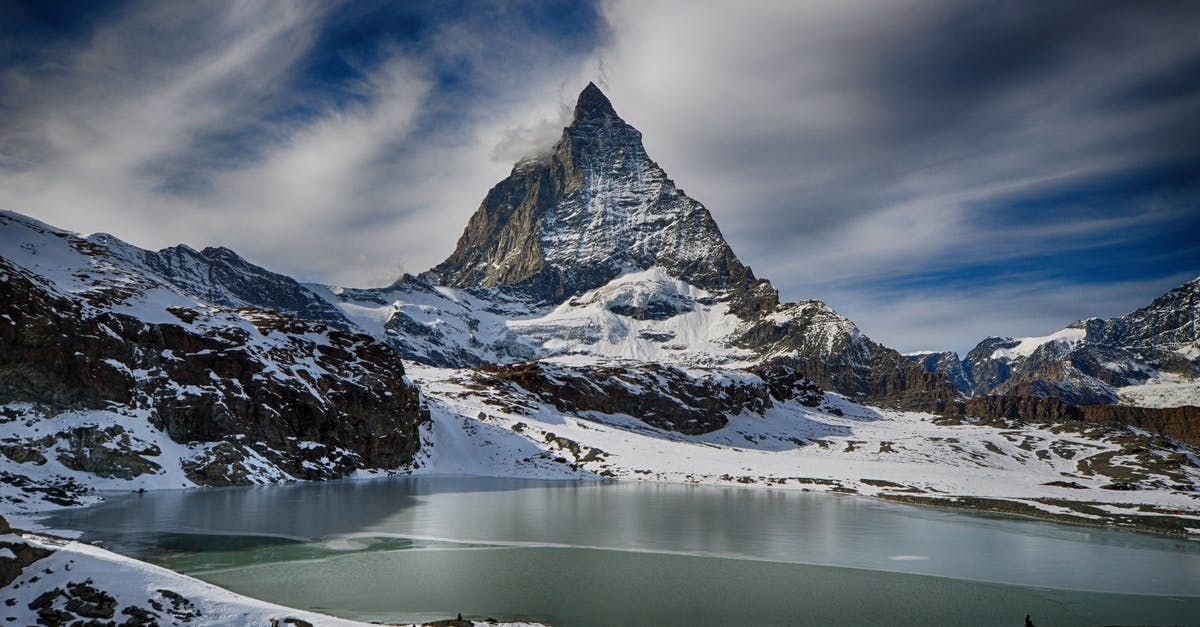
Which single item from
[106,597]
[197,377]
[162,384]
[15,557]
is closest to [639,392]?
[197,377]

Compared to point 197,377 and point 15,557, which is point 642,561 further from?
point 197,377

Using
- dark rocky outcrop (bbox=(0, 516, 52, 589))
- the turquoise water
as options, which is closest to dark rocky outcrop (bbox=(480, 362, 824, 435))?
the turquoise water

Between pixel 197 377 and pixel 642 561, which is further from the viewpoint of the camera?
pixel 197 377

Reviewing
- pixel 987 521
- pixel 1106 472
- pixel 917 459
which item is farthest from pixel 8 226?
pixel 1106 472

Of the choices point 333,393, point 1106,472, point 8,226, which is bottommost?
point 1106,472

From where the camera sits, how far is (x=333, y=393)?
8275 cm

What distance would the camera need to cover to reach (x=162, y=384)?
64.2 metres

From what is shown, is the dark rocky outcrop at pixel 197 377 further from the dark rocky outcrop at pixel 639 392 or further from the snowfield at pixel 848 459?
the dark rocky outcrop at pixel 639 392

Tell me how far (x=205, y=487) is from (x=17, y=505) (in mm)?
20427

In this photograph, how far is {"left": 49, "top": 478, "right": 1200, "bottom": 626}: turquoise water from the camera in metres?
24.8

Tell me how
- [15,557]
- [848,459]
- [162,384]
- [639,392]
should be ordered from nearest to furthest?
[15,557] < [162,384] < [848,459] < [639,392]

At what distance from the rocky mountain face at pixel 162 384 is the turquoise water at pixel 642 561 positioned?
28.3 ft

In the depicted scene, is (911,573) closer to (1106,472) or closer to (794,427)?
(1106,472)

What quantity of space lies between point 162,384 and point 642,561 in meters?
54.4
